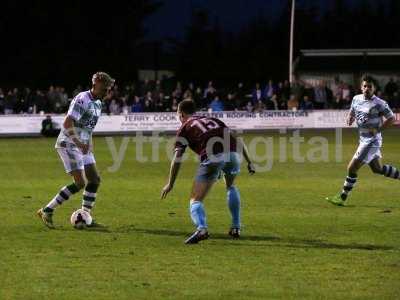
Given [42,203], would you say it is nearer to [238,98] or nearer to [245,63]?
[238,98]

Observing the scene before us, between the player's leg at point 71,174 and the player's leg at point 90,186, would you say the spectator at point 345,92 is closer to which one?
the player's leg at point 90,186

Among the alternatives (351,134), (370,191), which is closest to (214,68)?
(351,134)

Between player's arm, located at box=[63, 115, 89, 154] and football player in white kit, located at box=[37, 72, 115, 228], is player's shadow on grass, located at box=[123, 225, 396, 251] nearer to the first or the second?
football player in white kit, located at box=[37, 72, 115, 228]

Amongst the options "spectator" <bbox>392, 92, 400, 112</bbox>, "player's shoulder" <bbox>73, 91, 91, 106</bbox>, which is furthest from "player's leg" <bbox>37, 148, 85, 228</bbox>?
"spectator" <bbox>392, 92, 400, 112</bbox>

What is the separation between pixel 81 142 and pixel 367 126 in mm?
5543

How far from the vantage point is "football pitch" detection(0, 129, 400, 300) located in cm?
845

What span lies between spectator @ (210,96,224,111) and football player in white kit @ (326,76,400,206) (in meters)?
22.9

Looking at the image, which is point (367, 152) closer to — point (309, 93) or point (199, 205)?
point (199, 205)

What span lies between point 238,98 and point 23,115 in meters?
10.4

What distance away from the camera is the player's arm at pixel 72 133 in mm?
11936

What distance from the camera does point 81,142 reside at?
11953 mm

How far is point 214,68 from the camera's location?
59656mm

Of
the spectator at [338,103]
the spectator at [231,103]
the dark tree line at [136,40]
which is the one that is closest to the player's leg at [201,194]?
the spectator at [231,103]

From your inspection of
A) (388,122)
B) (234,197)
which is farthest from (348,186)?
(234,197)
